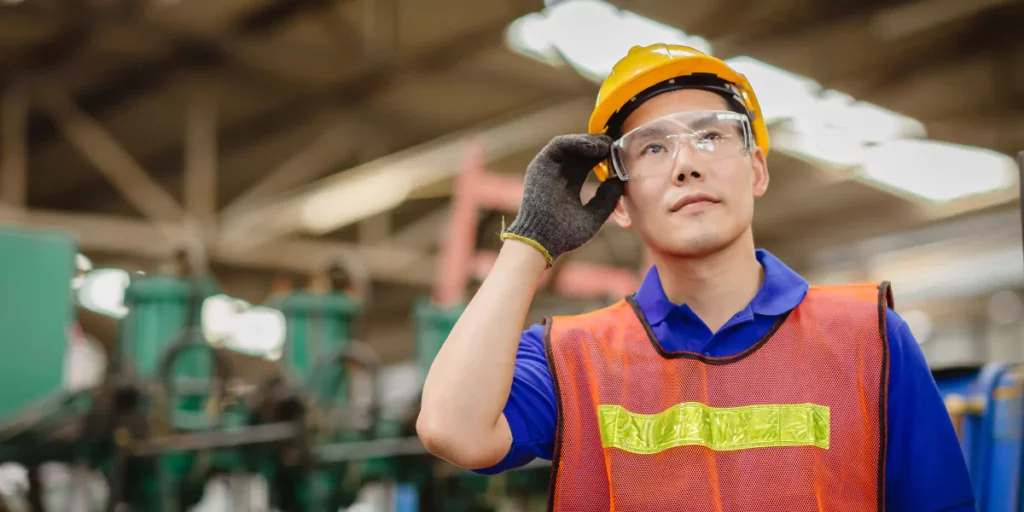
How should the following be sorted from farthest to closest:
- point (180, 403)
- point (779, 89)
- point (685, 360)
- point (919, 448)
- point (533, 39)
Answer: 1. point (779, 89)
2. point (533, 39)
3. point (180, 403)
4. point (685, 360)
5. point (919, 448)

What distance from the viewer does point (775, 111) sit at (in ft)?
24.2

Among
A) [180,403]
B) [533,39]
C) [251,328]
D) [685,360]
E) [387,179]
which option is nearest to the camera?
[685,360]

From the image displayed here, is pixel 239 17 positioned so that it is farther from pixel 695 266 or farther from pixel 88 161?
pixel 695 266

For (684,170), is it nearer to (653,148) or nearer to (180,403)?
(653,148)

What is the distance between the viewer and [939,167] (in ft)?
27.0

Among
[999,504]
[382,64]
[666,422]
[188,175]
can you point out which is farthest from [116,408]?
[188,175]

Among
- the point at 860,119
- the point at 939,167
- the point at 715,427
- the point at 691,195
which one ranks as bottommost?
the point at 715,427

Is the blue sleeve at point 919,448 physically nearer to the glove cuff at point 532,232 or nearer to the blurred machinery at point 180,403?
the glove cuff at point 532,232

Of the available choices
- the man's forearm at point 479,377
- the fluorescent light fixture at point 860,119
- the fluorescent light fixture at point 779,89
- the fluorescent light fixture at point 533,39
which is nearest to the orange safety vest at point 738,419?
the man's forearm at point 479,377

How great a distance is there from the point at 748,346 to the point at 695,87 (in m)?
0.42

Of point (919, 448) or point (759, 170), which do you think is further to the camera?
point (759, 170)

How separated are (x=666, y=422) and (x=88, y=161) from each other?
854cm

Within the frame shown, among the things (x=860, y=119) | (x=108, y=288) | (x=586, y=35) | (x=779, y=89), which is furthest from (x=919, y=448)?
(x=860, y=119)

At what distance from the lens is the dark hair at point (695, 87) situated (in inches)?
59.9
